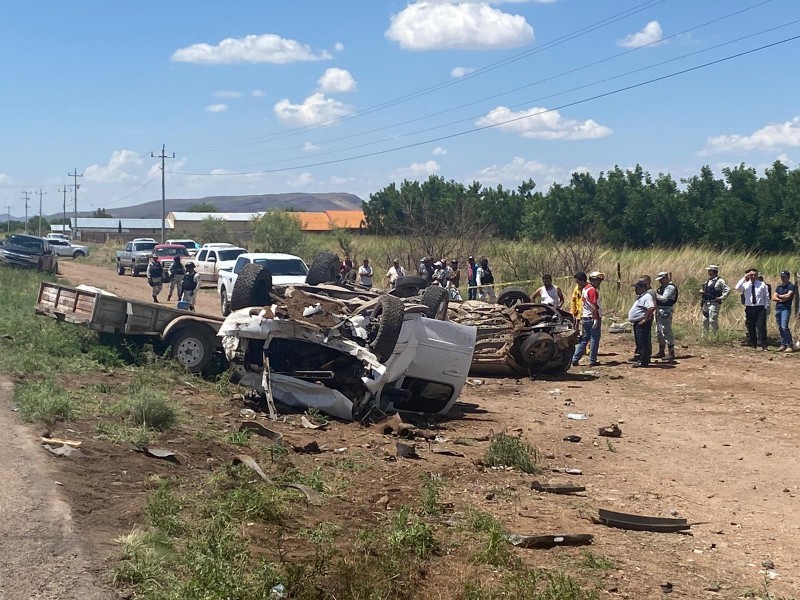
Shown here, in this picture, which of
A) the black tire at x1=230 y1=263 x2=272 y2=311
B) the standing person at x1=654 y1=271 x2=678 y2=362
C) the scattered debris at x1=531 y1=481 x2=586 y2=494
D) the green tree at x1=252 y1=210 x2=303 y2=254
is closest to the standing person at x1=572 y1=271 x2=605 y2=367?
the standing person at x1=654 y1=271 x2=678 y2=362

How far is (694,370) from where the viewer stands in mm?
17766

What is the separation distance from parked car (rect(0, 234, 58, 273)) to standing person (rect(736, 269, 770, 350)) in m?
28.5

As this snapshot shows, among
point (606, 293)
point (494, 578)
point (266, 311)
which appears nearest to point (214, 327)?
point (266, 311)

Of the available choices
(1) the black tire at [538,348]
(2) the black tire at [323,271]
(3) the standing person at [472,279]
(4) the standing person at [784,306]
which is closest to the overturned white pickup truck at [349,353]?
(2) the black tire at [323,271]

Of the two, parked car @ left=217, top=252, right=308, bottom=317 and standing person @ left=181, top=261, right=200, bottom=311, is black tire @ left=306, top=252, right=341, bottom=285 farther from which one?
standing person @ left=181, top=261, right=200, bottom=311

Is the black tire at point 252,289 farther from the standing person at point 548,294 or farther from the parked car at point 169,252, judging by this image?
the parked car at point 169,252

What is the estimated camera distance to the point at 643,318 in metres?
17.9

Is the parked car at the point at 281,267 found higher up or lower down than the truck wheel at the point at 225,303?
higher up

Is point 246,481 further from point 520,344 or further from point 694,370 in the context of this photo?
point 694,370

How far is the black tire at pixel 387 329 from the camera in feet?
39.7

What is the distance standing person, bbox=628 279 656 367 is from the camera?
17781 mm

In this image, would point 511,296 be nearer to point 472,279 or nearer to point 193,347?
point 193,347

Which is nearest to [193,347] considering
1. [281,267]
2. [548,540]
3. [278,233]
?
[281,267]

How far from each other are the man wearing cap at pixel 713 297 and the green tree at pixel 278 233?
31.6 m
